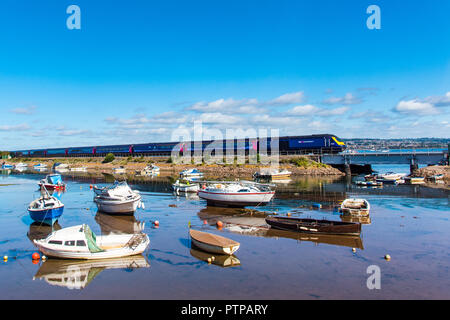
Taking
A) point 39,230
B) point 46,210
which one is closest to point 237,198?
point 46,210

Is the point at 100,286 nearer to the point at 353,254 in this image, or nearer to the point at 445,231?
the point at 353,254

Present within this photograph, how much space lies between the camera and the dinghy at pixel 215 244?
18.1m

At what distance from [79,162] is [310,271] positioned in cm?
11950

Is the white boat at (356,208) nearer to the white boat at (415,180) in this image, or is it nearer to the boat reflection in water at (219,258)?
the boat reflection in water at (219,258)

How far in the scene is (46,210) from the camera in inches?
994

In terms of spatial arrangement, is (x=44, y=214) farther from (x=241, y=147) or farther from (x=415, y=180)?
(x=241, y=147)

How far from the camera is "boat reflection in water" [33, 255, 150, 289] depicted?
15.3 meters

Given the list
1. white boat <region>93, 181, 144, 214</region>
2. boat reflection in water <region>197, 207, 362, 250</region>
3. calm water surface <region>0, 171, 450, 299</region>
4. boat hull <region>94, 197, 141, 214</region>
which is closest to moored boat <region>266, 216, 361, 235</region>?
boat reflection in water <region>197, 207, 362, 250</region>

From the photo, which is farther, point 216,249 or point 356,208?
point 356,208

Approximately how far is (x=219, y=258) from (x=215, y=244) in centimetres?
73

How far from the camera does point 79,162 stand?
122 m

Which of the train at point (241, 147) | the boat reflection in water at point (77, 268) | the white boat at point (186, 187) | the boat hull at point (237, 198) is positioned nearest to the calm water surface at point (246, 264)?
the boat reflection in water at point (77, 268)

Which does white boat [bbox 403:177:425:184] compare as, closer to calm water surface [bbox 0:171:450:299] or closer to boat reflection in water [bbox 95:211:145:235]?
calm water surface [bbox 0:171:450:299]

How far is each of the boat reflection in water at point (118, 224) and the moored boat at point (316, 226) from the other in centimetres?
958
